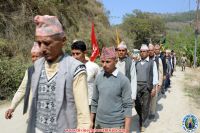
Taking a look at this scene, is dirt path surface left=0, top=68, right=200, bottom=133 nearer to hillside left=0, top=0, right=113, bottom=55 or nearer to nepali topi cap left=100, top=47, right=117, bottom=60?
nepali topi cap left=100, top=47, right=117, bottom=60

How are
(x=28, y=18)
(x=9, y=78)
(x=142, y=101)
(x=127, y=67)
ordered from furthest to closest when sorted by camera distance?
(x=28, y=18) < (x=9, y=78) < (x=142, y=101) < (x=127, y=67)

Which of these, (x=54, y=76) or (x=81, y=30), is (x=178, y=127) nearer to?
(x=54, y=76)

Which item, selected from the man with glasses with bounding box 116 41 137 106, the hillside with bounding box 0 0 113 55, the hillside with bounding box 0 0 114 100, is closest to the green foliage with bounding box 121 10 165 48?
the hillside with bounding box 0 0 114 100

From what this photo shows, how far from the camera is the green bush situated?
11750mm

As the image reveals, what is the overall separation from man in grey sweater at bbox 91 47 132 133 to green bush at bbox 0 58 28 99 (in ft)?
22.9

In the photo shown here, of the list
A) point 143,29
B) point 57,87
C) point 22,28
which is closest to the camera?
point 57,87

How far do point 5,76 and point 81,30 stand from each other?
16.7m

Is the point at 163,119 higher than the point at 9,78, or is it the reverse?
the point at 9,78

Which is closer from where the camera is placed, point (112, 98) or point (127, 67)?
point (112, 98)

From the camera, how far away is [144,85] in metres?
8.73

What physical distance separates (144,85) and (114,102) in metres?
3.73

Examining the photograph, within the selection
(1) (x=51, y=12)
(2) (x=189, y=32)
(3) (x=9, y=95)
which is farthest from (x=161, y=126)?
(2) (x=189, y=32)

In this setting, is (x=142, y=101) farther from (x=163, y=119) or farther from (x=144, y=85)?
(x=163, y=119)

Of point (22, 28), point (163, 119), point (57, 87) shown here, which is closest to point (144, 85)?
point (163, 119)
